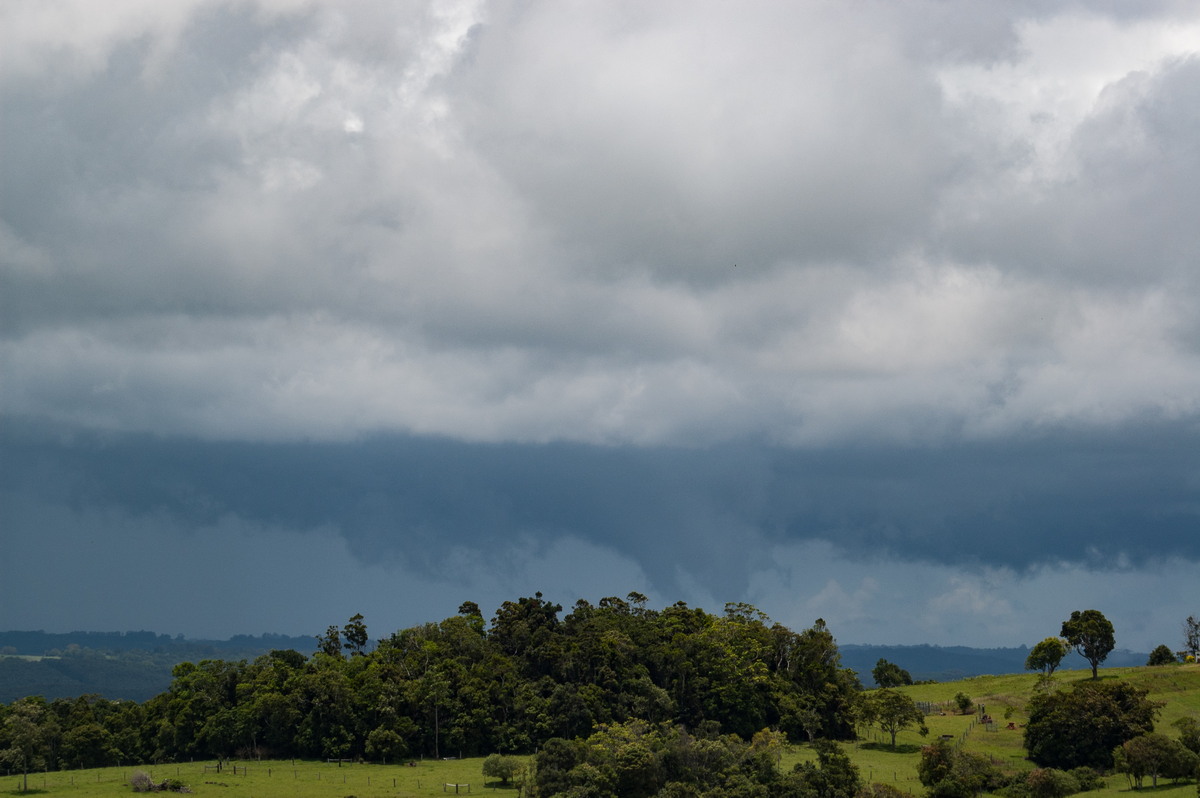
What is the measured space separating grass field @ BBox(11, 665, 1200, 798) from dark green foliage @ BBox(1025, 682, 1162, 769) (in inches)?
152

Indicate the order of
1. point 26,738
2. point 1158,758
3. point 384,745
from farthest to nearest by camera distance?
1. point 384,745
2. point 26,738
3. point 1158,758

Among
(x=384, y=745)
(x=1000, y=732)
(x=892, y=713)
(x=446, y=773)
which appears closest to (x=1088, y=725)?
(x=1000, y=732)

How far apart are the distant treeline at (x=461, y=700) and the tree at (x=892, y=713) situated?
691cm

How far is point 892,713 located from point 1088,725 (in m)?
26.6

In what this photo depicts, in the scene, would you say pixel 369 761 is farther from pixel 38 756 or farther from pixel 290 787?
pixel 38 756

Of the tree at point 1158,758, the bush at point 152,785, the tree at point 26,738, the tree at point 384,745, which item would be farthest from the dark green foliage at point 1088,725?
the tree at point 26,738

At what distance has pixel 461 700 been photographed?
170 meters

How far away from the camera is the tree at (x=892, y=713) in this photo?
161500 mm

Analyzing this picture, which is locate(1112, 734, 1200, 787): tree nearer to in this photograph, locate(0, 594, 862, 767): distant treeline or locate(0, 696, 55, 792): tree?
locate(0, 594, 862, 767): distant treeline

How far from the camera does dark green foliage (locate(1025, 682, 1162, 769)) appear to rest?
144 m

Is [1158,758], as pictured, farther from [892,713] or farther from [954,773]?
[892,713]

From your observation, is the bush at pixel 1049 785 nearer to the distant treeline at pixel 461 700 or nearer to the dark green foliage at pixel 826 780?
the dark green foliage at pixel 826 780

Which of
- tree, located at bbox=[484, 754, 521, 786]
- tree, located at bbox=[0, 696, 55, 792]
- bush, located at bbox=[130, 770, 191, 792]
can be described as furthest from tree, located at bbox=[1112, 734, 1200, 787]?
tree, located at bbox=[0, 696, 55, 792]

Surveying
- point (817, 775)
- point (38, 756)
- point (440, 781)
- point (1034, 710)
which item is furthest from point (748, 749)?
point (38, 756)
